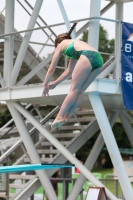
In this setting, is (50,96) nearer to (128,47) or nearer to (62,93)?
(62,93)

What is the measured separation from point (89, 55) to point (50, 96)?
10820 millimetres

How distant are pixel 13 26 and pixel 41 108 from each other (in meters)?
6.05

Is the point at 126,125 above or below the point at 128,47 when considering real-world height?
below

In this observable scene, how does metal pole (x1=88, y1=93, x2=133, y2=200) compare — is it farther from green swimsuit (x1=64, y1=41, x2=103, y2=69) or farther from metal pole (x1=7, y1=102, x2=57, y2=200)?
green swimsuit (x1=64, y1=41, x2=103, y2=69)

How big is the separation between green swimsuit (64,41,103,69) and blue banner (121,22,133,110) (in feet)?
29.6

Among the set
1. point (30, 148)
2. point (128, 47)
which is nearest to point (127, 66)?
point (128, 47)

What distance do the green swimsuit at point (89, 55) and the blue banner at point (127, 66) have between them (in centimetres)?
903

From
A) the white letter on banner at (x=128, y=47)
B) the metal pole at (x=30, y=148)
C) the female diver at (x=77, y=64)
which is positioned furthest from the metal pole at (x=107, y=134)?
the female diver at (x=77, y=64)

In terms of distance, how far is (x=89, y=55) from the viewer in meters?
11.1

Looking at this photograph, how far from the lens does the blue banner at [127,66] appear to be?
2031 cm

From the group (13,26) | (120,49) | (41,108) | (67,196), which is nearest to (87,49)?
(120,49)

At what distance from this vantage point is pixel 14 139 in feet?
86.8

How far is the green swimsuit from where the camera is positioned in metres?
11.1

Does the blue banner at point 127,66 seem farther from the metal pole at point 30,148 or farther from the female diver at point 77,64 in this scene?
the female diver at point 77,64
